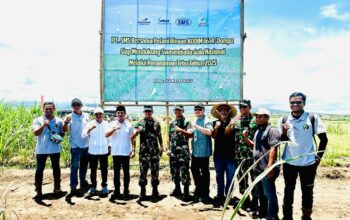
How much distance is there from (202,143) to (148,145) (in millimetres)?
997

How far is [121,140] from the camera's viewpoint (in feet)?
19.4

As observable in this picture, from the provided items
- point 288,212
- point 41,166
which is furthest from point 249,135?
point 41,166

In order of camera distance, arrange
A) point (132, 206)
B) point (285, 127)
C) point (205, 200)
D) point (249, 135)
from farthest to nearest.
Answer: point (205, 200) → point (132, 206) → point (249, 135) → point (285, 127)

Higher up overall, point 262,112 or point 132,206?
point 262,112

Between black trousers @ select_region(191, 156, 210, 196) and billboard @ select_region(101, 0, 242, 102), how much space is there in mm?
3005

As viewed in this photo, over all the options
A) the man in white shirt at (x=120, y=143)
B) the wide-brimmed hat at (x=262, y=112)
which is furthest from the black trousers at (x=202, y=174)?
the wide-brimmed hat at (x=262, y=112)

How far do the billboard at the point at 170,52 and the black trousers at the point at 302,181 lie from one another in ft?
Answer: 14.2

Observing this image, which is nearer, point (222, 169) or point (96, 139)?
point (222, 169)

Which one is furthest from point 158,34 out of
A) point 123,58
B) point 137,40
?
point 123,58

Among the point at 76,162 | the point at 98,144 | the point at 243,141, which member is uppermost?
the point at 243,141

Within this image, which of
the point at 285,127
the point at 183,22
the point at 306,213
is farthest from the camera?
the point at 183,22

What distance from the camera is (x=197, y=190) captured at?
19.4ft

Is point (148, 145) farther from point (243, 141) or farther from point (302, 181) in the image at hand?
point (302, 181)

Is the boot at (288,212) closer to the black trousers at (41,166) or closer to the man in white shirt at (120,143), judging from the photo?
the man in white shirt at (120,143)
